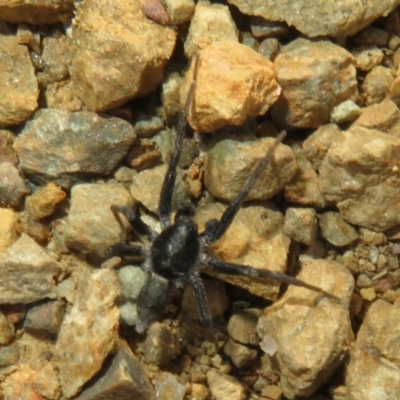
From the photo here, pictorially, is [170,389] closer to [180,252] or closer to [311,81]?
[180,252]

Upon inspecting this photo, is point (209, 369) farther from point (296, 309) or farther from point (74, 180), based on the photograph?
point (74, 180)

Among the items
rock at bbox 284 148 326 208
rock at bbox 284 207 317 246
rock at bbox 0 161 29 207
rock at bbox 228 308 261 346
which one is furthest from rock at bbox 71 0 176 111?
rock at bbox 228 308 261 346

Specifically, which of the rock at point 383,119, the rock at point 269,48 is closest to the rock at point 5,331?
the rock at point 269,48

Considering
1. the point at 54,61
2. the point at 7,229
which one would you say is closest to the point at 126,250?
the point at 7,229

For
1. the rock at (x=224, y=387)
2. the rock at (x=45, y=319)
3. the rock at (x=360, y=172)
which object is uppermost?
the rock at (x=360, y=172)

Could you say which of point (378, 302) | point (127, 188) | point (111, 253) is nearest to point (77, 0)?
point (127, 188)

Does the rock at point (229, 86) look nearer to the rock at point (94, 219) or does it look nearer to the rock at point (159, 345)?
the rock at point (94, 219)

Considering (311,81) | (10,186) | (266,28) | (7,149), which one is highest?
(266,28)
